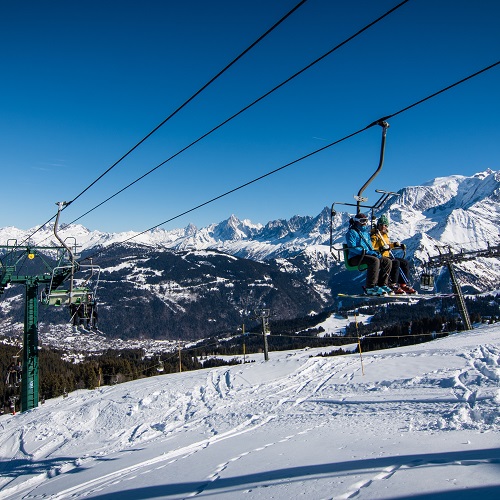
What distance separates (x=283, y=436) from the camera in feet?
40.0

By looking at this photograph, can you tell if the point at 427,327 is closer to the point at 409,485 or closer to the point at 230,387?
the point at 230,387

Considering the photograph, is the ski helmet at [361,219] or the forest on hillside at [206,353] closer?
the ski helmet at [361,219]

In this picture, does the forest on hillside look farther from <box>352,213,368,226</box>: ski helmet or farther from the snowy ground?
<box>352,213,368,226</box>: ski helmet

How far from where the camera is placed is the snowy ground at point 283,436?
7633 millimetres

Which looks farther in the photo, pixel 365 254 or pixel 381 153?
pixel 365 254

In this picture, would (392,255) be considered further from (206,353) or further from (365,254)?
(206,353)

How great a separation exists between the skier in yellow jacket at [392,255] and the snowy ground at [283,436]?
3.69m

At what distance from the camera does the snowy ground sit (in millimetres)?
7633

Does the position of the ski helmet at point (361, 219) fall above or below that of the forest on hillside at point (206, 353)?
above

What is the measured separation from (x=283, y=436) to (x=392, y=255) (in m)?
6.15

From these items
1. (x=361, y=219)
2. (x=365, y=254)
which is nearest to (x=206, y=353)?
(x=365, y=254)

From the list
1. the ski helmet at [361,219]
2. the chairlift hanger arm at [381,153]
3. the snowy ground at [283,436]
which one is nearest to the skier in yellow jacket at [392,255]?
the ski helmet at [361,219]

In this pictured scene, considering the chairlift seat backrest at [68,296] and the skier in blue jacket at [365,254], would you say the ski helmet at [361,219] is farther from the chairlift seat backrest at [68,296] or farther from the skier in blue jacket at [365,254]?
the chairlift seat backrest at [68,296]

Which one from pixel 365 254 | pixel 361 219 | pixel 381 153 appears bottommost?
pixel 365 254
